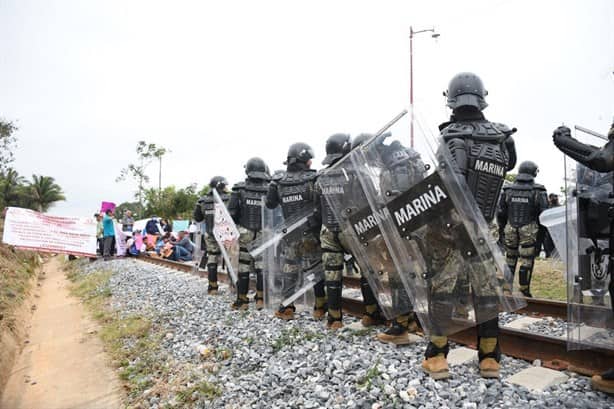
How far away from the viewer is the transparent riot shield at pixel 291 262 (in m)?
5.51

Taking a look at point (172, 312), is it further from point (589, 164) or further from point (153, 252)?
point (153, 252)

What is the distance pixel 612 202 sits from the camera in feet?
10.2

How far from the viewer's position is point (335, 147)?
5.12 m

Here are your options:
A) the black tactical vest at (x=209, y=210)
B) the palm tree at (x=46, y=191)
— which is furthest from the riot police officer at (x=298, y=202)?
the palm tree at (x=46, y=191)

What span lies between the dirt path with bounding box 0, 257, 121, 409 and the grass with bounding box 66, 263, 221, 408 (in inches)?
6.0

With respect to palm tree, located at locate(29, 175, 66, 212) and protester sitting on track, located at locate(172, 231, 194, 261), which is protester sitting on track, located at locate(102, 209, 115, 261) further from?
palm tree, located at locate(29, 175, 66, 212)

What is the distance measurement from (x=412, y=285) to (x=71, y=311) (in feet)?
25.9

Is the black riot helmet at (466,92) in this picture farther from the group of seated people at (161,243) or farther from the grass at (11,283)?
the group of seated people at (161,243)

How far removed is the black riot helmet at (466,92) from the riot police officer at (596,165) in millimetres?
584

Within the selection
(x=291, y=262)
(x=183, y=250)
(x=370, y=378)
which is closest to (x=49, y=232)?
(x=183, y=250)

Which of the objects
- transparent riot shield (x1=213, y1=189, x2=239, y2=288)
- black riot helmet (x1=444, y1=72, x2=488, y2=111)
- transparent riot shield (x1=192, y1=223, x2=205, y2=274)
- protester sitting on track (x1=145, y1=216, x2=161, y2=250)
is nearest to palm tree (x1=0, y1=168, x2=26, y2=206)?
protester sitting on track (x1=145, y1=216, x2=161, y2=250)

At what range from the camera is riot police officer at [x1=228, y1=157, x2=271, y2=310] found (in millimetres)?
6578

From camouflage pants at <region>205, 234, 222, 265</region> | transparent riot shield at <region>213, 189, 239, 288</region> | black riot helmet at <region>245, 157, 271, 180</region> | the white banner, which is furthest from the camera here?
the white banner

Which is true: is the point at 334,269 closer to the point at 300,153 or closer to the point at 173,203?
the point at 300,153
